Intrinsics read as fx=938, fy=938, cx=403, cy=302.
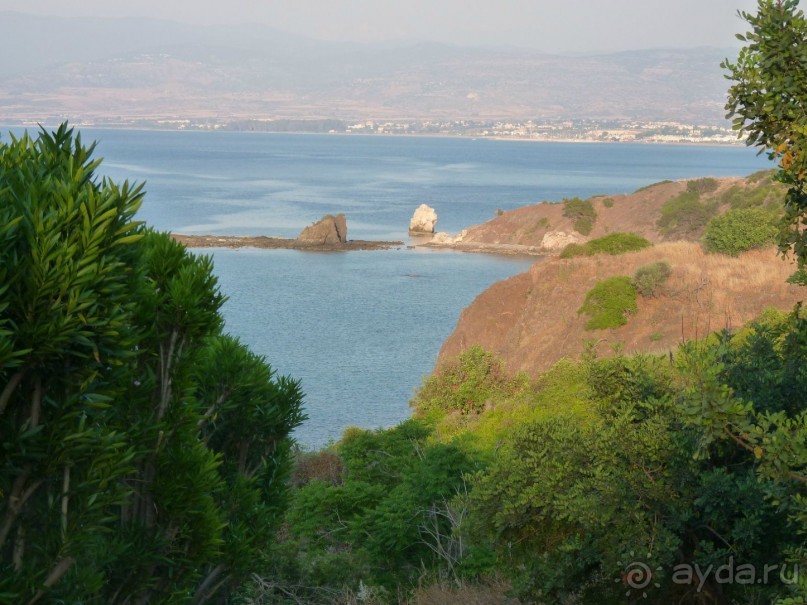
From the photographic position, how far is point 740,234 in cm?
4050

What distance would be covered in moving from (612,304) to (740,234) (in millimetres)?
11087

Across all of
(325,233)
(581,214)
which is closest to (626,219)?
(581,214)

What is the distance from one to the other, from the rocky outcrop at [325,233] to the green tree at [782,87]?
282ft

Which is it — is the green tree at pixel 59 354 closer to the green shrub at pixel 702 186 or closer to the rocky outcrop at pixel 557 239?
the rocky outcrop at pixel 557 239

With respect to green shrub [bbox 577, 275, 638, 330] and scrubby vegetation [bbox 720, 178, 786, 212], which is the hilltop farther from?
scrubby vegetation [bbox 720, 178, 786, 212]

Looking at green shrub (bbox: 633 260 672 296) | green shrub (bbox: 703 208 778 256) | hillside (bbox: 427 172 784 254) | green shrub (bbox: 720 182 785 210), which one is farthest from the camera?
hillside (bbox: 427 172 784 254)

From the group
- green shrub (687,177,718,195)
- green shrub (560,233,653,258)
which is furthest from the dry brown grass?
green shrub (687,177,718,195)

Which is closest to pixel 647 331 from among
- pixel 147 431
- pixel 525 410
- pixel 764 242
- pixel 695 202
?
pixel 764 242

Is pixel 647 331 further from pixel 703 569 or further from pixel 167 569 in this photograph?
pixel 167 569

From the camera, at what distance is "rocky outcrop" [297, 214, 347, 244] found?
91.2m

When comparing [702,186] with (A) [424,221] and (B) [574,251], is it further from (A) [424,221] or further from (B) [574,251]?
(B) [574,251]

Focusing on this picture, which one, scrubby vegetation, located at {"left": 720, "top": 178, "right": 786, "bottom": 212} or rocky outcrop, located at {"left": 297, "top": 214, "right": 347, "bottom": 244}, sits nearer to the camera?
scrubby vegetation, located at {"left": 720, "top": 178, "right": 786, "bottom": 212}

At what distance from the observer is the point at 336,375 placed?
145ft

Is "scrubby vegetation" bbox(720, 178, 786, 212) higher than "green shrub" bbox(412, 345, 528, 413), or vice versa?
"scrubby vegetation" bbox(720, 178, 786, 212)
